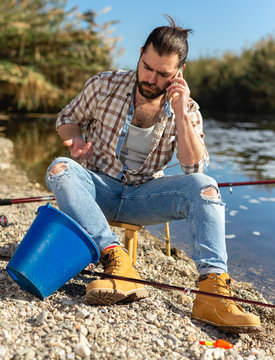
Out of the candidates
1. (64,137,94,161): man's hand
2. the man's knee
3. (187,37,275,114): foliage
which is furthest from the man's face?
(187,37,275,114): foliage

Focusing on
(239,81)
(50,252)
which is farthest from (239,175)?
(239,81)

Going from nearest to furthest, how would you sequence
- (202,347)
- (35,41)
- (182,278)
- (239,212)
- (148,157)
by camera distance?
1. (202,347)
2. (148,157)
3. (182,278)
4. (239,212)
5. (35,41)

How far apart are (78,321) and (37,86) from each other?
10.6 meters

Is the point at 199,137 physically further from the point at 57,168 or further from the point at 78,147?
the point at 57,168

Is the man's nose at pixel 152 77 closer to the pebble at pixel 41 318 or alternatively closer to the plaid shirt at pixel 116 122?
the plaid shirt at pixel 116 122

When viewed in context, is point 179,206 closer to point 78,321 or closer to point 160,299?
point 160,299

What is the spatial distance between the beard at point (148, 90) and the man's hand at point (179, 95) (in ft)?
0.36

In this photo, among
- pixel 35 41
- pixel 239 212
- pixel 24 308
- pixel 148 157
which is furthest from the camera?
pixel 35 41

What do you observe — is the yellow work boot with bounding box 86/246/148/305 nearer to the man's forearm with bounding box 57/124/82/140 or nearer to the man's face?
the man's forearm with bounding box 57/124/82/140

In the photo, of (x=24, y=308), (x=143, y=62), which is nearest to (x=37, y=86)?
(x=143, y=62)

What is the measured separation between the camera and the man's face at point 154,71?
2656 mm

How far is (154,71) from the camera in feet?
8.77

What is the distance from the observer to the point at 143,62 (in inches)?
106

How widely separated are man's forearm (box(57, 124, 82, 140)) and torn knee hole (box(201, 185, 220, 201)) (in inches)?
38.9
